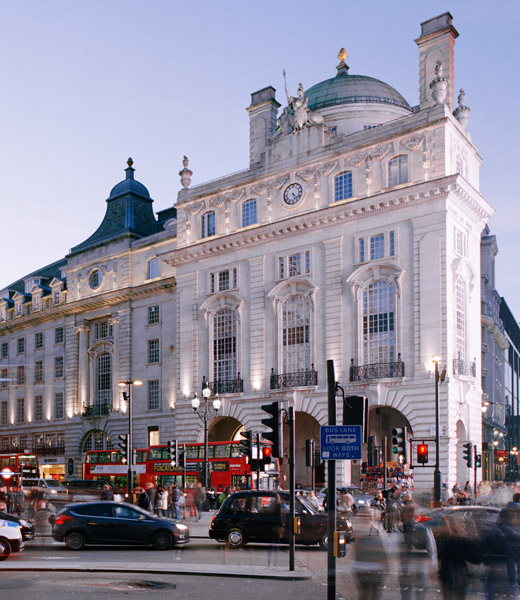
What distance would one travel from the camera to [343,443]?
12.9 metres

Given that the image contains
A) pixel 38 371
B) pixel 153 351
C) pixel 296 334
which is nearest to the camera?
pixel 296 334

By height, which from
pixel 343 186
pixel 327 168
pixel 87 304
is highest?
pixel 327 168

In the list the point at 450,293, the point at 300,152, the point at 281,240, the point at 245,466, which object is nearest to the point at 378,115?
the point at 300,152

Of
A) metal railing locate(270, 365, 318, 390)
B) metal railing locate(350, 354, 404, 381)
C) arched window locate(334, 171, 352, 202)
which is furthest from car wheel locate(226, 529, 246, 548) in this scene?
arched window locate(334, 171, 352, 202)

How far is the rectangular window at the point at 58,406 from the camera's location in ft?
229

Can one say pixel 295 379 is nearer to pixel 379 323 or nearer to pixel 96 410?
pixel 379 323

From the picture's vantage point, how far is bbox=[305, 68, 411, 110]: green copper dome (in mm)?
56906

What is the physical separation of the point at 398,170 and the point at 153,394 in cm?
2632

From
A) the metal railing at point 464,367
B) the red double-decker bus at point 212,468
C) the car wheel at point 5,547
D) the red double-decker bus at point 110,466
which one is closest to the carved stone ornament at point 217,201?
the red double-decker bus at point 212,468

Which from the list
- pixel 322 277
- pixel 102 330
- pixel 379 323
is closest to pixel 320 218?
pixel 322 277

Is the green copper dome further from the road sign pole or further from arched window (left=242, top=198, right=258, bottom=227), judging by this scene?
the road sign pole

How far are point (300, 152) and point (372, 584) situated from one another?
37.5 m

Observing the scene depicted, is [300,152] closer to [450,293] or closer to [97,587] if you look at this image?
[450,293]

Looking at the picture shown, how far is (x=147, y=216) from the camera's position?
6869cm
